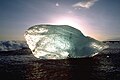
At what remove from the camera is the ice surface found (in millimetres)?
42656

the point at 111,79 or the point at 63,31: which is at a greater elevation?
the point at 63,31

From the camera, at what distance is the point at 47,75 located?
29.3 metres

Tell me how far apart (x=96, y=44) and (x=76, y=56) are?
4250mm

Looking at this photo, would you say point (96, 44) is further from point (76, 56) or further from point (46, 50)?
point (46, 50)

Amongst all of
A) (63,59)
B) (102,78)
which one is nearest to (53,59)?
(63,59)

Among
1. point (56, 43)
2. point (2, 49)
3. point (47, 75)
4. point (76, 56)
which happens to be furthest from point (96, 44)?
point (2, 49)

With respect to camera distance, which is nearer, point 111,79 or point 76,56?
point 111,79

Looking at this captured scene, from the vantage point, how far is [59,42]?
1681 inches

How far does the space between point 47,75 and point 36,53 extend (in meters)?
15.4

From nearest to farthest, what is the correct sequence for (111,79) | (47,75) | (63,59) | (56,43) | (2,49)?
1. (111,79)
2. (47,75)
3. (56,43)
4. (63,59)
5. (2,49)

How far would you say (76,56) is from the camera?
44812 mm

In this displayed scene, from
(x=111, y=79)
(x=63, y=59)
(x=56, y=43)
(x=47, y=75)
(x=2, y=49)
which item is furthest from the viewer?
(x=2, y=49)

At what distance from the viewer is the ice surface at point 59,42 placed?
42.7 meters

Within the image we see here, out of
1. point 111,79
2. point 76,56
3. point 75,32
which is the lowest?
point 111,79
